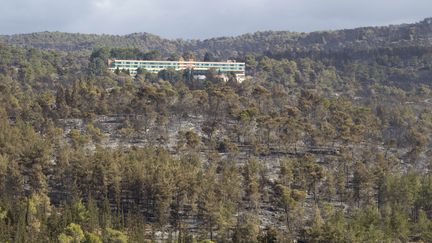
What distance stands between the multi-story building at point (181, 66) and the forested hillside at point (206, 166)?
21.7m

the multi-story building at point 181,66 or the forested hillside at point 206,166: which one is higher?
the multi-story building at point 181,66

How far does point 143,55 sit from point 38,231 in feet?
348

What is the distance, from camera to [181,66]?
145m

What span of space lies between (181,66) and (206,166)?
86.3 m

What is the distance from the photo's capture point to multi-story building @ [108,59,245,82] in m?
137

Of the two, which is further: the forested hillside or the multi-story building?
the multi-story building

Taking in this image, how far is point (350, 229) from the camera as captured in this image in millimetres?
39812

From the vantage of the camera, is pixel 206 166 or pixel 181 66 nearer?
pixel 206 166

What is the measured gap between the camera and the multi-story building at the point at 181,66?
13675cm

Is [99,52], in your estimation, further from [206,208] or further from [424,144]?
[206,208]

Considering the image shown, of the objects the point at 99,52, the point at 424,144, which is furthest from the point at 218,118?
the point at 99,52

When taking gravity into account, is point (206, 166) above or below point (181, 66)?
below

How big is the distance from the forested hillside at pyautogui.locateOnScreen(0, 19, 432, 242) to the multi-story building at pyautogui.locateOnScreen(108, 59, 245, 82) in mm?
21738

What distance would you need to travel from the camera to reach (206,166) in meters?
60.9
